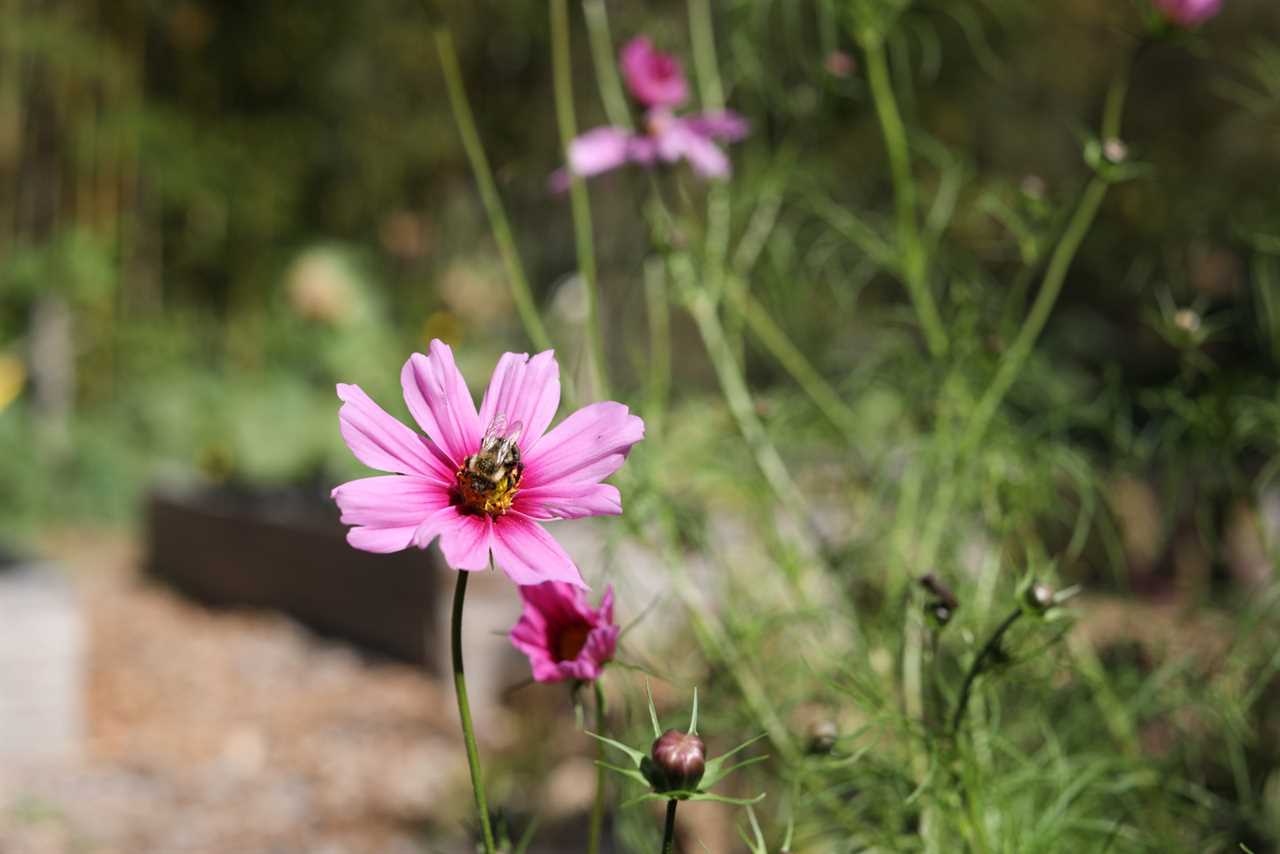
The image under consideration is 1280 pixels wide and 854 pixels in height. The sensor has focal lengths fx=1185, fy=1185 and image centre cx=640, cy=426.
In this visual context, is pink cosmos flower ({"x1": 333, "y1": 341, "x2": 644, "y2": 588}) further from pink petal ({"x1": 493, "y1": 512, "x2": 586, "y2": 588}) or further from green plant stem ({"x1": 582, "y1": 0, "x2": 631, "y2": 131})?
green plant stem ({"x1": 582, "y1": 0, "x2": 631, "y2": 131})

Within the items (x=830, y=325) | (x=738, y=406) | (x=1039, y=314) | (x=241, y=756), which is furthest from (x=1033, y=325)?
(x=241, y=756)

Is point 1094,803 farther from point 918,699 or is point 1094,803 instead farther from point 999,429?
point 999,429

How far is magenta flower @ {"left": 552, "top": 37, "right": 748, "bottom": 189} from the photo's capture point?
2.28 ft

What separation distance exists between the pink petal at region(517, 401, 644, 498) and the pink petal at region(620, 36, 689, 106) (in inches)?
14.6

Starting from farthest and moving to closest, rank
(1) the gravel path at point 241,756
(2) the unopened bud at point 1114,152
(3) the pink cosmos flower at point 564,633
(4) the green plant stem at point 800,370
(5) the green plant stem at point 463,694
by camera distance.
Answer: (1) the gravel path at point 241,756, (4) the green plant stem at point 800,370, (2) the unopened bud at point 1114,152, (3) the pink cosmos flower at point 564,633, (5) the green plant stem at point 463,694

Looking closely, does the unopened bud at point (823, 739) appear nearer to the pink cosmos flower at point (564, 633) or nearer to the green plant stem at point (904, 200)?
the pink cosmos flower at point (564, 633)

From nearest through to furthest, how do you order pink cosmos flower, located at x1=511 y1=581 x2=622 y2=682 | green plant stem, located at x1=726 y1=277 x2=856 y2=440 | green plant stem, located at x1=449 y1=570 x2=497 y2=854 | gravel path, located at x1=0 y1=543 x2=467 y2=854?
green plant stem, located at x1=449 y1=570 x2=497 y2=854 → pink cosmos flower, located at x1=511 y1=581 x2=622 y2=682 → green plant stem, located at x1=726 y1=277 x2=856 y2=440 → gravel path, located at x1=0 y1=543 x2=467 y2=854

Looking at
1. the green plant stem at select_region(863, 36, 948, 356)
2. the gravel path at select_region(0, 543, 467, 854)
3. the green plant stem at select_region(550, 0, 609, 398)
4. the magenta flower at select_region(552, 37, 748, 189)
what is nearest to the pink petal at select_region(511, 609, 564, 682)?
the green plant stem at select_region(550, 0, 609, 398)

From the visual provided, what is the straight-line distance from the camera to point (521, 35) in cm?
555

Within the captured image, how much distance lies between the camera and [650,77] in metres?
0.71

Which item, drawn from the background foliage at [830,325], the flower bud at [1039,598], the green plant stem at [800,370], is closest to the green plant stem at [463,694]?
the background foliage at [830,325]

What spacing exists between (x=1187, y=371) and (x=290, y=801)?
168cm

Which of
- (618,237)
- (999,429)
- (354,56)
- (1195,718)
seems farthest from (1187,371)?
(354,56)

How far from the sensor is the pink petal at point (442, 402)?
380 millimetres
